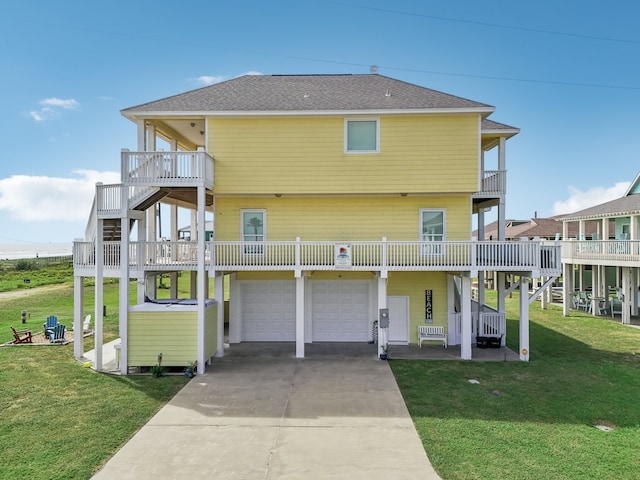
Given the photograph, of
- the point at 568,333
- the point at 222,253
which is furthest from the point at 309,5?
the point at 568,333

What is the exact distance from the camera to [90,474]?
6281 mm

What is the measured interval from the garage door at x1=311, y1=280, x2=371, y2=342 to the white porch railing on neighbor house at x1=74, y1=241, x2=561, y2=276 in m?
2.02

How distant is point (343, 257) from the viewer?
1309 centimetres

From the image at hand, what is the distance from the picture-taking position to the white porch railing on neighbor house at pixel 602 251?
60.2ft

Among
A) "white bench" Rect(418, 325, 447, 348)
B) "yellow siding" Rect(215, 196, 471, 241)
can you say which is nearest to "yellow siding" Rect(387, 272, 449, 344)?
"white bench" Rect(418, 325, 447, 348)

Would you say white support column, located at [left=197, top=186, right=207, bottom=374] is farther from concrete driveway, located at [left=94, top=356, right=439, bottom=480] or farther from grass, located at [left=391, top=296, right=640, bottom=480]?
grass, located at [left=391, top=296, right=640, bottom=480]

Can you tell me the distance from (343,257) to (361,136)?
171 inches

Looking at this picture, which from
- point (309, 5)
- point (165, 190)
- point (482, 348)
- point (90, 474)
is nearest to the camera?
point (90, 474)

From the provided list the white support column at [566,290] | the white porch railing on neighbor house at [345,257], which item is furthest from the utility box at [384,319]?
the white support column at [566,290]

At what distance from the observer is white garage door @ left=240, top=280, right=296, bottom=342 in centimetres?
1567

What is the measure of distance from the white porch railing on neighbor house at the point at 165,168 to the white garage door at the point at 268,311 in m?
5.20

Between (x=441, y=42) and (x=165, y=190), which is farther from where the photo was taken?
(x=441, y=42)

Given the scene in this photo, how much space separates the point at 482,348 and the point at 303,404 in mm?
8355

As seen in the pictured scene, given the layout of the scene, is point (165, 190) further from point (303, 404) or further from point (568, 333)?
point (568, 333)
